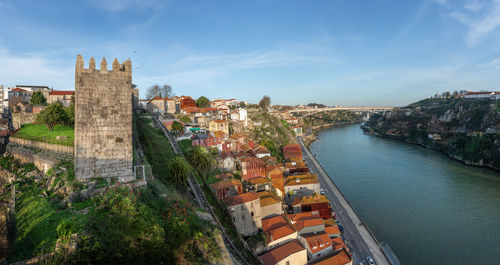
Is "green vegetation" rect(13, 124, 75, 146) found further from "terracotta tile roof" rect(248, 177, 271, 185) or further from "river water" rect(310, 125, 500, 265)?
"river water" rect(310, 125, 500, 265)

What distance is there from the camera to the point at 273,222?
17.4 meters

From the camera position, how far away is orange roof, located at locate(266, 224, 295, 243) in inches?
624

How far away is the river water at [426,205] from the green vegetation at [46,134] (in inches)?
861

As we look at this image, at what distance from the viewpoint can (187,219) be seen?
8.79 meters

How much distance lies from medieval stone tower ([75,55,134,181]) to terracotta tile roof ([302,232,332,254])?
38.1 feet

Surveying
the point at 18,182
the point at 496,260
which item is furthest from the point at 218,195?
the point at 496,260

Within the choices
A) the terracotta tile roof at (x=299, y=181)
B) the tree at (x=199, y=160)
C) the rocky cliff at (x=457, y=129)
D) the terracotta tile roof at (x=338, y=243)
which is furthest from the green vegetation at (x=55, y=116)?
the rocky cliff at (x=457, y=129)

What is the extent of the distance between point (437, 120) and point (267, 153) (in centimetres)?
6553

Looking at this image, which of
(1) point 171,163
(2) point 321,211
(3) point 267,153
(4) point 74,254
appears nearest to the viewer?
(4) point 74,254

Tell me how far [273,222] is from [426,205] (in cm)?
1767

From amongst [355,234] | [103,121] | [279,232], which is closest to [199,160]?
[279,232]

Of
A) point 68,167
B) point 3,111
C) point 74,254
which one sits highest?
point 3,111

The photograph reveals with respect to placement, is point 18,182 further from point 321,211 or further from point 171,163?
point 321,211

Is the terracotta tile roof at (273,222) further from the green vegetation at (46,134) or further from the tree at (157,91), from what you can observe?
the tree at (157,91)
